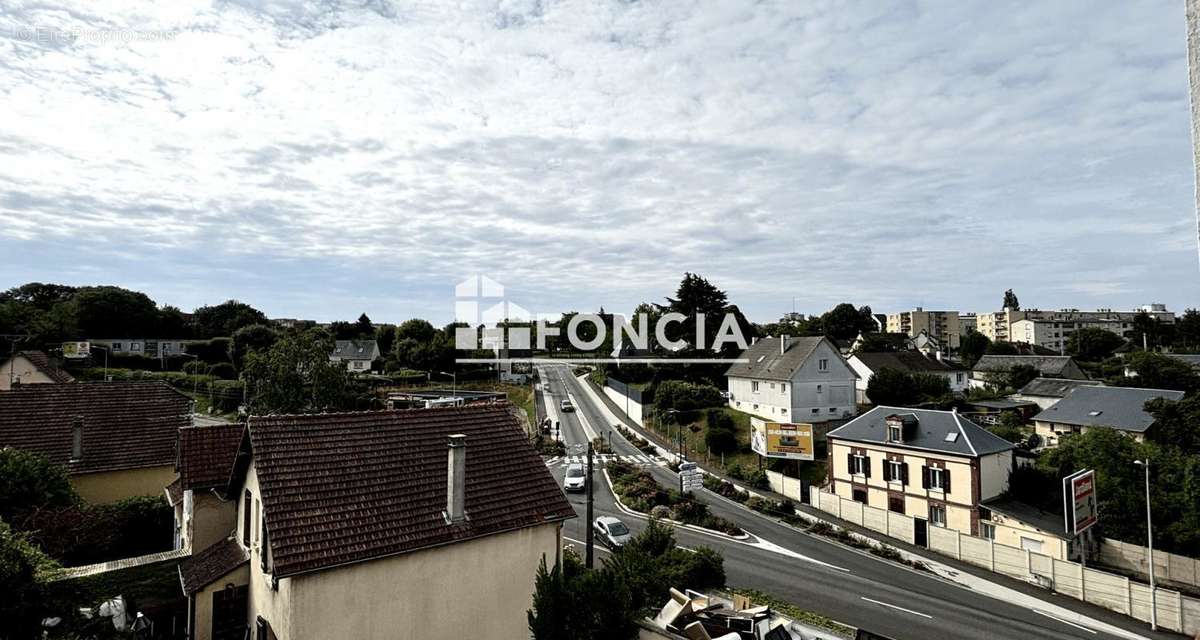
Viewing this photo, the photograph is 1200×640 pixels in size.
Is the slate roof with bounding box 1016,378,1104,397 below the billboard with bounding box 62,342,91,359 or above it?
below

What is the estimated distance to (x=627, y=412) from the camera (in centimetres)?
6619

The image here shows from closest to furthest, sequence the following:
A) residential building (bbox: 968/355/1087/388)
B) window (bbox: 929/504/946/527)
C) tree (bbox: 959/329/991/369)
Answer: window (bbox: 929/504/946/527)
residential building (bbox: 968/355/1087/388)
tree (bbox: 959/329/991/369)

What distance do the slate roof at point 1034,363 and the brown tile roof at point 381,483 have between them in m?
80.6

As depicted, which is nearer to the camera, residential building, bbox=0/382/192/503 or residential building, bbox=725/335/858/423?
residential building, bbox=0/382/192/503

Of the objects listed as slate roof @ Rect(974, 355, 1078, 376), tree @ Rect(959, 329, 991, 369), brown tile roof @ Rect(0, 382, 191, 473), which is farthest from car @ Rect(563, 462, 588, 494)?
tree @ Rect(959, 329, 991, 369)

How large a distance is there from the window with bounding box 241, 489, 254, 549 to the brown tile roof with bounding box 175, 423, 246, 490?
249cm

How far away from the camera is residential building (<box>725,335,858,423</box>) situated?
50.4 m

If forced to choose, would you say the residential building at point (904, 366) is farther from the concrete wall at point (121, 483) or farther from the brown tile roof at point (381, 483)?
the concrete wall at point (121, 483)

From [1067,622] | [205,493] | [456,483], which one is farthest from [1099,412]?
[205,493]

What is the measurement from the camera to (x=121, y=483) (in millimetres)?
23359

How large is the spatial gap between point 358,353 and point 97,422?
2643 inches

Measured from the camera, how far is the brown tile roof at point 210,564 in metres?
15.0

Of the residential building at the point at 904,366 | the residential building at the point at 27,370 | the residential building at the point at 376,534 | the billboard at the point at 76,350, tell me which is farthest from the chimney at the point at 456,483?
the billboard at the point at 76,350

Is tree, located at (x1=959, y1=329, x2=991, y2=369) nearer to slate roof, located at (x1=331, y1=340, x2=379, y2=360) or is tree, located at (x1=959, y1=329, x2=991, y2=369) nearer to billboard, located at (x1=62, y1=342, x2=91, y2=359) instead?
slate roof, located at (x1=331, y1=340, x2=379, y2=360)
